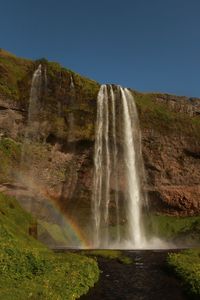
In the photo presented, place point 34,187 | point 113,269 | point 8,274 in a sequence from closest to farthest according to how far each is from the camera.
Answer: point 8,274 < point 113,269 < point 34,187

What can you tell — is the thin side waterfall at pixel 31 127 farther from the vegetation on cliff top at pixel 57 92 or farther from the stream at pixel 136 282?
the stream at pixel 136 282

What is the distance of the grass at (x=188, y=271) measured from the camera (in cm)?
2139

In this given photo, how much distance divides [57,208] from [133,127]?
16.3 metres

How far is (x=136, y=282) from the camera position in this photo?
2466cm

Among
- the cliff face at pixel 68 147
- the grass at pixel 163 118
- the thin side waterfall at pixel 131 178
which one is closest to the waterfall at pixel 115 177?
the thin side waterfall at pixel 131 178

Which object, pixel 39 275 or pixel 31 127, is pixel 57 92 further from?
pixel 39 275

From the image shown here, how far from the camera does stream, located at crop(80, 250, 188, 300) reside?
838 inches

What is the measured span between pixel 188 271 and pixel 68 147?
118 ft

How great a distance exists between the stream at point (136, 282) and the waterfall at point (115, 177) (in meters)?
26.0

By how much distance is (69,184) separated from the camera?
5875 centimetres

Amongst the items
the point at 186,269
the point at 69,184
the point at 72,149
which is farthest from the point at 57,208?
the point at 186,269

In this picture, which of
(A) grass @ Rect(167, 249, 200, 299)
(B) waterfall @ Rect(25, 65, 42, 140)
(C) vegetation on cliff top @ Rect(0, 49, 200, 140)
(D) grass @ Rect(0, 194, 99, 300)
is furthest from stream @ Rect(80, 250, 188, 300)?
(C) vegetation on cliff top @ Rect(0, 49, 200, 140)

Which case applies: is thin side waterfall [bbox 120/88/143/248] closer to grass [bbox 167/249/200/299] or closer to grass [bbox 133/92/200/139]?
grass [bbox 133/92/200/139]

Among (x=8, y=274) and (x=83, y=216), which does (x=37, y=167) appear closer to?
(x=83, y=216)
